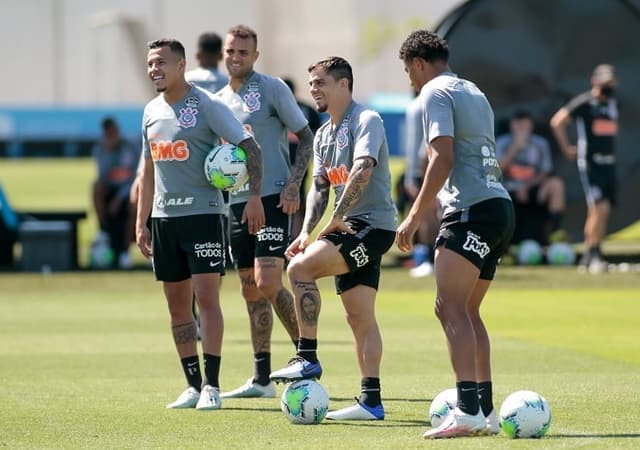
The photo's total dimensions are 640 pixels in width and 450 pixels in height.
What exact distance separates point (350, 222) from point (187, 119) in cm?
130

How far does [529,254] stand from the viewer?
21031mm

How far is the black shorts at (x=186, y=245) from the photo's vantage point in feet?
30.6

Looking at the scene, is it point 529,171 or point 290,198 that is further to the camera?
point 529,171

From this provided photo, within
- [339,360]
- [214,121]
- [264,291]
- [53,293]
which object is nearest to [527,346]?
[339,360]

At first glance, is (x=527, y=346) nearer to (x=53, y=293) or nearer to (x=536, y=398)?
(x=536, y=398)

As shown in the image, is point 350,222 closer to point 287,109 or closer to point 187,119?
point 187,119

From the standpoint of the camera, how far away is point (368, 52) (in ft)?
240

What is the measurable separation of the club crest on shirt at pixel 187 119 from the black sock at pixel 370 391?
2.01m

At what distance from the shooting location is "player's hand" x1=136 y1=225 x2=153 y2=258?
31.9 ft

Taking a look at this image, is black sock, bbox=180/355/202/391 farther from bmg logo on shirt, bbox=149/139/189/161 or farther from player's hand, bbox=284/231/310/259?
bmg logo on shirt, bbox=149/139/189/161

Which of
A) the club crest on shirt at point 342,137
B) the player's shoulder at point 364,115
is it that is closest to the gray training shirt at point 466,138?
A: the player's shoulder at point 364,115

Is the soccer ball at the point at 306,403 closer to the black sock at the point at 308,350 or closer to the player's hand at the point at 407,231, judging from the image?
the black sock at the point at 308,350

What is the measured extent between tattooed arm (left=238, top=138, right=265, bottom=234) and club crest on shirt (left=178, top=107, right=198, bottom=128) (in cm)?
34

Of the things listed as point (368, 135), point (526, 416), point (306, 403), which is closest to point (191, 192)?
point (368, 135)
